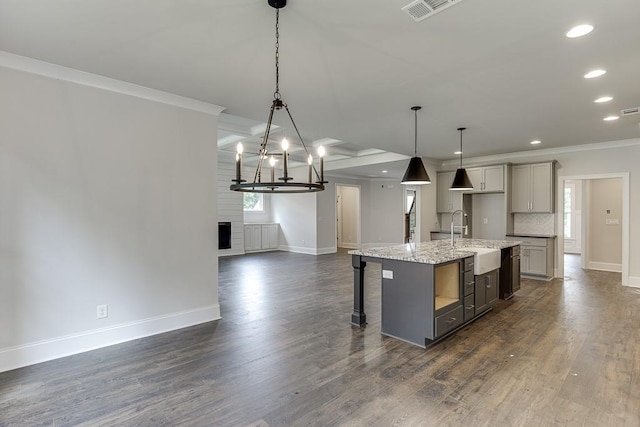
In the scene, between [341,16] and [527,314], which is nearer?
[341,16]

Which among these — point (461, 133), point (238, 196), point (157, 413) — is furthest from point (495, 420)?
point (238, 196)

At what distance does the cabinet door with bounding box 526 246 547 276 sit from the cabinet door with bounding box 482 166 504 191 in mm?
1327

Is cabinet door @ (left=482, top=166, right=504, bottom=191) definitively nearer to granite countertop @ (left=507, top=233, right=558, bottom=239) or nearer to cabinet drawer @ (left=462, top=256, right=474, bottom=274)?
granite countertop @ (left=507, top=233, right=558, bottom=239)

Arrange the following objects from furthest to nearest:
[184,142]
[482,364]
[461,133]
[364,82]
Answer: [461,133], [184,142], [364,82], [482,364]

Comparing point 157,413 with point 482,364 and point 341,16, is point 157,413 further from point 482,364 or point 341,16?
point 341,16

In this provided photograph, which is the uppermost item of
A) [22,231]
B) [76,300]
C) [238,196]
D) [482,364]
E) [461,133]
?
[461,133]

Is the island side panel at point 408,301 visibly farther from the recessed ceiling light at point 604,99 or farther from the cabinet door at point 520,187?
the cabinet door at point 520,187

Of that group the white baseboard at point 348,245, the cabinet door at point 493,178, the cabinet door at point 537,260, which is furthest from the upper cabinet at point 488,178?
the white baseboard at point 348,245

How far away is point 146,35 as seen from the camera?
237 cm

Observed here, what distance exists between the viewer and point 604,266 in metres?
7.16

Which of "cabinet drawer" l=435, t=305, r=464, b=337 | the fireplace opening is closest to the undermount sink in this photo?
"cabinet drawer" l=435, t=305, r=464, b=337

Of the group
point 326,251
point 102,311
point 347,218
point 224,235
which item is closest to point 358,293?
point 102,311

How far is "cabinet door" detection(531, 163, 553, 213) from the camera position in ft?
20.3

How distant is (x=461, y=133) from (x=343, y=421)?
458cm
